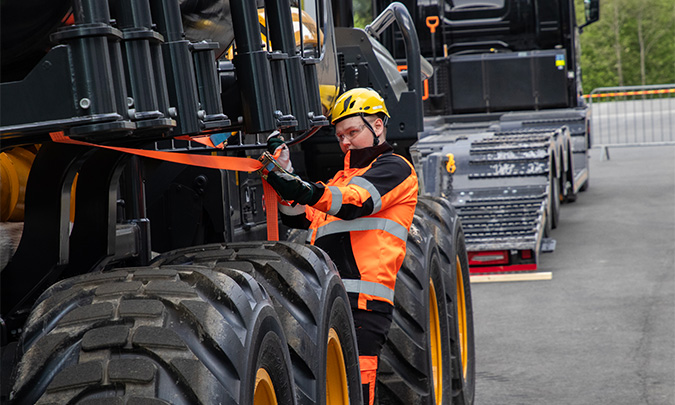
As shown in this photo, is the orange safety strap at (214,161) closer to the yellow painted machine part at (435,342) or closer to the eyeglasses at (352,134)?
the eyeglasses at (352,134)

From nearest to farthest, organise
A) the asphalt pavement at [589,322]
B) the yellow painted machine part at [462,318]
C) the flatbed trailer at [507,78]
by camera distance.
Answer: the yellow painted machine part at [462,318] < the asphalt pavement at [589,322] < the flatbed trailer at [507,78]

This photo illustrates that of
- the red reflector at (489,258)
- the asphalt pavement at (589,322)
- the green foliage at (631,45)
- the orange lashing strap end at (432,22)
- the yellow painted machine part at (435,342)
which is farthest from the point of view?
the green foliage at (631,45)

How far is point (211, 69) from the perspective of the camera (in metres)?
2.57

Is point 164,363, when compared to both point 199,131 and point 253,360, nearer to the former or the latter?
point 253,360

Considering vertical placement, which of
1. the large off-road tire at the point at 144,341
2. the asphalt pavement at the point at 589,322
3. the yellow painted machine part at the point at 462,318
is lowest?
the asphalt pavement at the point at 589,322

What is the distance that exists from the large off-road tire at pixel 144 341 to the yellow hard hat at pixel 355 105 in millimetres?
1799

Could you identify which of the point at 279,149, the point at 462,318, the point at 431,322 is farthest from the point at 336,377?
the point at 462,318

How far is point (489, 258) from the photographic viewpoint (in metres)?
10.4

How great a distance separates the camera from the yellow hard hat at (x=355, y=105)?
425cm

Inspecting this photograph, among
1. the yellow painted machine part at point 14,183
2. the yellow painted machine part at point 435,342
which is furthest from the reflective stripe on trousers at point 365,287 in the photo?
the yellow painted machine part at point 14,183

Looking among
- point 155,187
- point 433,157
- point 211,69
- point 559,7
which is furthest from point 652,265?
point 211,69

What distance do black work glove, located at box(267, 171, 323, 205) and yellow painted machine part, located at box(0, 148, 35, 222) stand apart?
2.58 feet

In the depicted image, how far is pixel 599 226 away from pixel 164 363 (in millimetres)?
11911

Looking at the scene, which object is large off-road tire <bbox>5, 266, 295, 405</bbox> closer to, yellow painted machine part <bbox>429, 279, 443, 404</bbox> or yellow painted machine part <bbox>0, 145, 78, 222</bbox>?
yellow painted machine part <bbox>0, 145, 78, 222</bbox>
